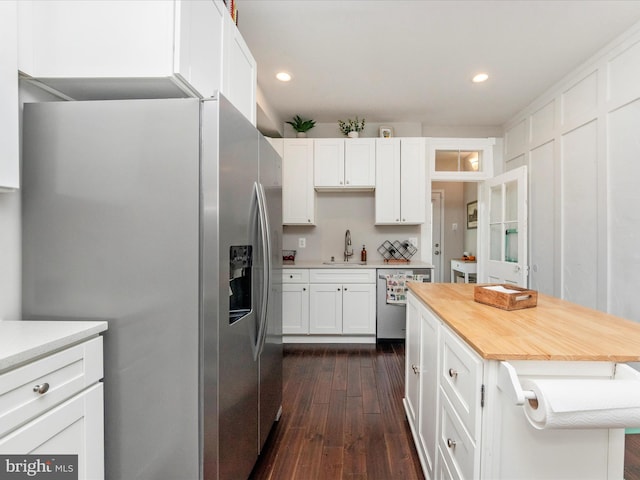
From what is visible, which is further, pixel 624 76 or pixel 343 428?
pixel 624 76

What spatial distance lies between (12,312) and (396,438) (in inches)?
76.9

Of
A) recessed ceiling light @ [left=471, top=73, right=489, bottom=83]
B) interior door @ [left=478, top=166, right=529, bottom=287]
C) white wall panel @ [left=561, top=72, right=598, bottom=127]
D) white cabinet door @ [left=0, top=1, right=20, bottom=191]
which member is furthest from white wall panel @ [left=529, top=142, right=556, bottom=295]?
white cabinet door @ [left=0, top=1, right=20, bottom=191]

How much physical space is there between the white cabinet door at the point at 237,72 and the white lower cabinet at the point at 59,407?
4.50 ft

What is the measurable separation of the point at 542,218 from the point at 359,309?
89.1 inches

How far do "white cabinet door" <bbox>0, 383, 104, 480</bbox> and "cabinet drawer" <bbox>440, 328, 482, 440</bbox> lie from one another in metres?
1.20

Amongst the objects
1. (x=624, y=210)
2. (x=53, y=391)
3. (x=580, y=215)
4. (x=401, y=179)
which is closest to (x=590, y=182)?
(x=580, y=215)

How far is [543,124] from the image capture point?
134 inches

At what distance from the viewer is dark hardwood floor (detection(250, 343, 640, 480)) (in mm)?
1600

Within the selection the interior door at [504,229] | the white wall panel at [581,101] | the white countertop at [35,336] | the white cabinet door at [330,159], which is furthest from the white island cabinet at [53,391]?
the white wall panel at [581,101]

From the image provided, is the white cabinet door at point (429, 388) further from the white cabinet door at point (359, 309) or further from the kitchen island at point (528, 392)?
the white cabinet door at point (359, 309)

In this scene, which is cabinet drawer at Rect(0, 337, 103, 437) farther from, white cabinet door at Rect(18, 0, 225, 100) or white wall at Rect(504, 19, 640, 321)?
white wall at Rect(504, 19, 640, 321)

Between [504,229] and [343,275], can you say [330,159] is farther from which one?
[504,229]

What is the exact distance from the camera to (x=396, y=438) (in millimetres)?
1854

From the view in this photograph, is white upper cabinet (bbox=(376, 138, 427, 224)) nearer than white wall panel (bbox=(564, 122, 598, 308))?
No
